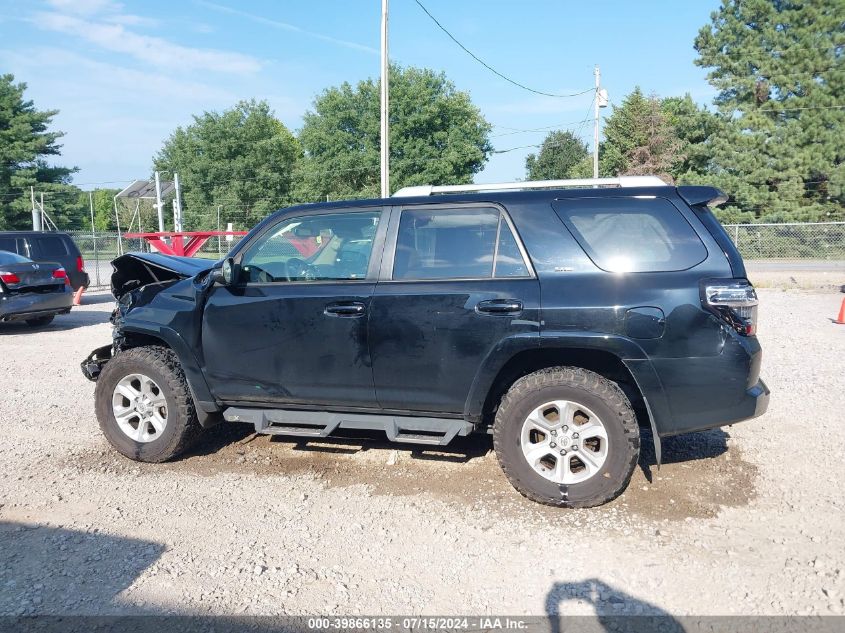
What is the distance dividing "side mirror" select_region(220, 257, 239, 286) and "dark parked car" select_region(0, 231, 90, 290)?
11756 mm

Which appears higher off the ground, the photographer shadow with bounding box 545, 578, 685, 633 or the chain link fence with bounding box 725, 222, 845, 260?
the chain link fence with bounding box 725, 222, 845, 260

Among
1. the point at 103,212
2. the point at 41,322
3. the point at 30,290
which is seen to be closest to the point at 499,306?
the point at 30,290

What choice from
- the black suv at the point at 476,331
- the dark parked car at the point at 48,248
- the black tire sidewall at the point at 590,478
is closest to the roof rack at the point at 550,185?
the black suv at the point at 476,331

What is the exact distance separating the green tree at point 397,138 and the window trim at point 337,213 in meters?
42.1

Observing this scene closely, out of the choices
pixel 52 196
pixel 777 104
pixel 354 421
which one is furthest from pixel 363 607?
pixel 52 196

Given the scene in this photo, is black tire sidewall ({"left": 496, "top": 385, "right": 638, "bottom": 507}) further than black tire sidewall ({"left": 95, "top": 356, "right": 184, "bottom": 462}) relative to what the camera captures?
No

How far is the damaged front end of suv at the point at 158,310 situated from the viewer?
4.71m

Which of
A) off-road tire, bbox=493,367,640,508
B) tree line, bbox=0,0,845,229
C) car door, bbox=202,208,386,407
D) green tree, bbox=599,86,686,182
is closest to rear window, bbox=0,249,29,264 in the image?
car door, bbox=202,208,386,407

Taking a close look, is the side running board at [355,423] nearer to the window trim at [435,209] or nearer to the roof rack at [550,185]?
the window trim at [435,209]

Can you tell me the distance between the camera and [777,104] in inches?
1388

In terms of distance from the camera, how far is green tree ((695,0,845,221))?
34469 mm

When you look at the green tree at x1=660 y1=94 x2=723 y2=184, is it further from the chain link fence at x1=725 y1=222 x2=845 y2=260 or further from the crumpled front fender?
the crumpled front fender

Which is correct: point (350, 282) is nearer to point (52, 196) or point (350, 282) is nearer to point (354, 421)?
point (354, 421)

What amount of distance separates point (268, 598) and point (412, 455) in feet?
6.50
